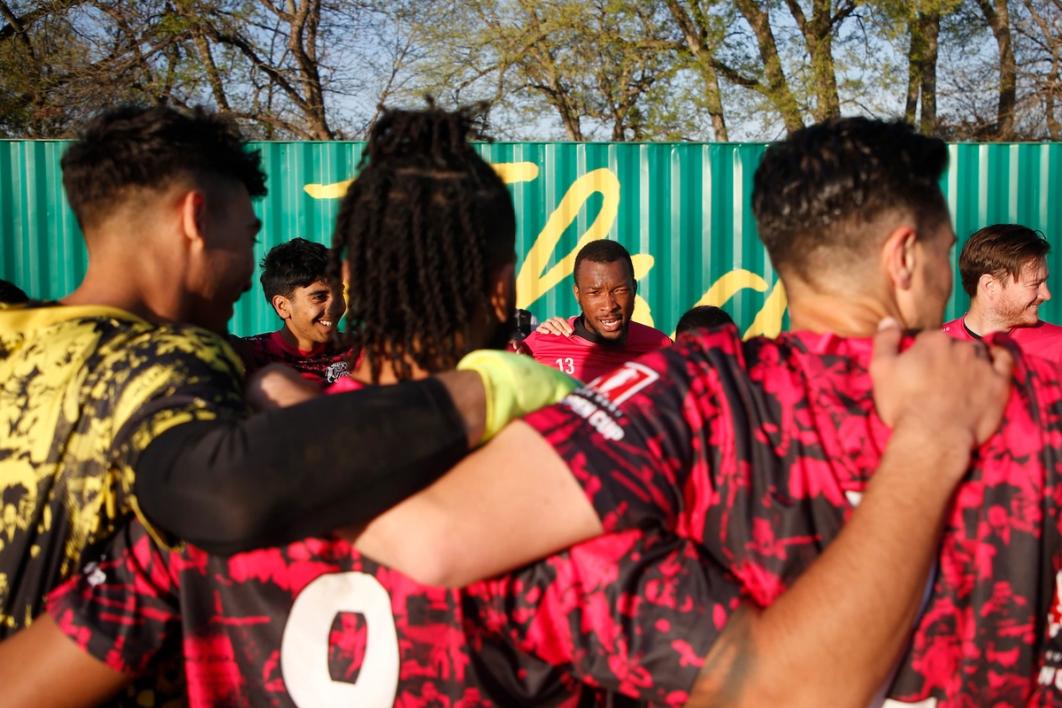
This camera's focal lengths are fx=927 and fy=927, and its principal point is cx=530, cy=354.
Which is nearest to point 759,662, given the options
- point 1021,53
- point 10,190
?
point 10,190

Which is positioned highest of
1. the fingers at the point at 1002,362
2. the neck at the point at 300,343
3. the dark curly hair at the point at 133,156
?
the dark curly hair at the point at 133,156

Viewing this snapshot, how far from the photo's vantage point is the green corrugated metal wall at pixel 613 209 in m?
7.98

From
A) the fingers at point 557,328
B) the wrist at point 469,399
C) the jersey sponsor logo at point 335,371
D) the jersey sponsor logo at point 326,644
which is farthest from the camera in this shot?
the fingers at point 557,328

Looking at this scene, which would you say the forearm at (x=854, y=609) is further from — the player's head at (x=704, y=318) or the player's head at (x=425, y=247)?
the player's head at (x=704, y=318)

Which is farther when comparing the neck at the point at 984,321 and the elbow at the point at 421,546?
the neck at the point at 984,321

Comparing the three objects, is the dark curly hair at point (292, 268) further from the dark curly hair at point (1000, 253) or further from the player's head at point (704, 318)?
the dark curly hair at point (1000, 253)

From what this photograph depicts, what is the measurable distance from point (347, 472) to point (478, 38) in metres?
14.0

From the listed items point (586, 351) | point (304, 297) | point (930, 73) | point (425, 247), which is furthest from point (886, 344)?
point (930, 73)

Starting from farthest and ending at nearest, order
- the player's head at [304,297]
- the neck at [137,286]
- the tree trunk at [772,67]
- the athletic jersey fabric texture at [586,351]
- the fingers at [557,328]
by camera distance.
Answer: the tree trunk at [772,67] < the fingers at [557,328] < the athletic jersey fabric texture at [586,351] < the player's head at [304,297] < the neck at [137,286]

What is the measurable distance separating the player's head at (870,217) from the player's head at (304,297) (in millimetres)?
3621

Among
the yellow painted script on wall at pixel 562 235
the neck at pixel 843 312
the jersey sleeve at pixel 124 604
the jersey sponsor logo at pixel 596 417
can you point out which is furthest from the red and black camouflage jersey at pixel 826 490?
the yellow painted script on wall at pixel 562 235

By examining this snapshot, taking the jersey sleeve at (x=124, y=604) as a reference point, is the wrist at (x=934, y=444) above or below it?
above

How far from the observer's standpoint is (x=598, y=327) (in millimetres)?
5707

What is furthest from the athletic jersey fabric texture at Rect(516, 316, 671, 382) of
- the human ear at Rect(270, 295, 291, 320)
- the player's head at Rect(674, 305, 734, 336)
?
the human ear at Rect(270, 295, 291, 320)
